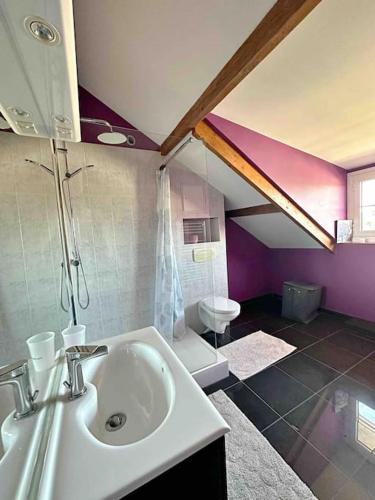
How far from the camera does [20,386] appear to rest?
0.68 m

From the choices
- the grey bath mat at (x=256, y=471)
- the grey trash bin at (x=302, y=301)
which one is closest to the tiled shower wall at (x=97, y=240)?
the grey trash bin at (x=302, y=301)

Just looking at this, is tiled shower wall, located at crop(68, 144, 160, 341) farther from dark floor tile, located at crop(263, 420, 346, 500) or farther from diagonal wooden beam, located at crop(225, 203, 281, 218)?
dark floor tile, located at crop(263, 420, 346, 500)

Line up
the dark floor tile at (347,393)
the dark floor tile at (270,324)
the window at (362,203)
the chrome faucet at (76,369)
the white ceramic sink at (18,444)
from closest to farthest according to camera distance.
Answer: the white ceramic sink at (18,444), the chrome faucet at (76,369), the dark floor tile at (347,393), the window at (362,203), the dark floor tile at (270,324)

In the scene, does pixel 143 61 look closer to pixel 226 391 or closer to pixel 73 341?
pixel 73 341

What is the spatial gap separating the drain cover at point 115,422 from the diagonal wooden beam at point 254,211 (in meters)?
2.20

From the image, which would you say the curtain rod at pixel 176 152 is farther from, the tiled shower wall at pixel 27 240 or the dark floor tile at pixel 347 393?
the dark floor tile at pixel 347 393

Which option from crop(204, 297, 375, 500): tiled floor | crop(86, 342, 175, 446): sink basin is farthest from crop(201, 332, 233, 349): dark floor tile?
crop(86, 342, 175, 446): sink basin

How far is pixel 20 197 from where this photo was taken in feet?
5.06

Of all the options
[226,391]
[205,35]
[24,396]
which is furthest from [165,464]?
[205,35]

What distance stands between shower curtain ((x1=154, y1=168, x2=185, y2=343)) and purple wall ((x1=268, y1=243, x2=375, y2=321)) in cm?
147

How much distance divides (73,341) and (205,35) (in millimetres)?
1736

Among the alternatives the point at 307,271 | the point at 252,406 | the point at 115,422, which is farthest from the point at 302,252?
the point at 115,422

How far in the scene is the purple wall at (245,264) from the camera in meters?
3.46

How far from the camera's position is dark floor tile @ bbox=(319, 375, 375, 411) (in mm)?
1620
